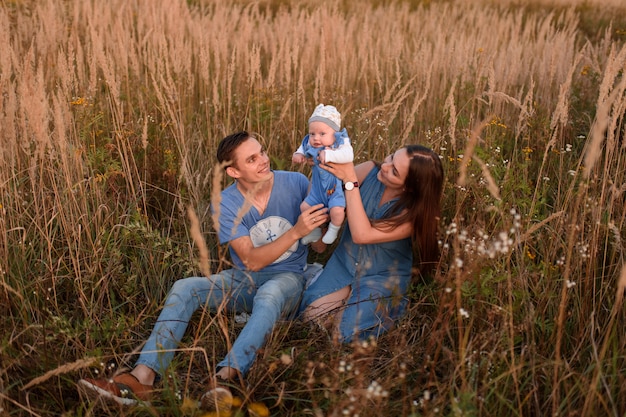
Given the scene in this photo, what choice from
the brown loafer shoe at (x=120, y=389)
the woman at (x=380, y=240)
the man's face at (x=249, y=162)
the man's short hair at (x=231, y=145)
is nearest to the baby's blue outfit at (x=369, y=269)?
the woman at (x=380, y=240)

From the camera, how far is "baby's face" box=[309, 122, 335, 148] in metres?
2.56

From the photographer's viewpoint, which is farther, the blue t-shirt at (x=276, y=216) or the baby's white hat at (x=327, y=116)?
the blue t-shirt at (x=276, y=216)

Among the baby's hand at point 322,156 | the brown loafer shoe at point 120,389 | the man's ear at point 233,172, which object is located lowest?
the brown loafer shoe at point 120,389

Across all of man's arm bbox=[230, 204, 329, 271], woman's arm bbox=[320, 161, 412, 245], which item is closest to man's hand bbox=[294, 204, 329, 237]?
man's arm bbox=[230, 204, 329, 271]

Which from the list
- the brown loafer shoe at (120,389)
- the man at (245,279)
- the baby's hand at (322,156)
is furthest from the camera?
the baby's hand at (322,156)

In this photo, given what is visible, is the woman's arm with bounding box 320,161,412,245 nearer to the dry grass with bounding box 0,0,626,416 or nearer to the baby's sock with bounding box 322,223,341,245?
the baby's sock with bounding box 322,223,341,245

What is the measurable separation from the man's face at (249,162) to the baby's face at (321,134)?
302mm

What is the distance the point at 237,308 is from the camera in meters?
2.81

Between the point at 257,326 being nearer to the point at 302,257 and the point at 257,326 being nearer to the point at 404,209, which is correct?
the point at 302,257

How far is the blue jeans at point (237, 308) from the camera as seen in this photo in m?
2.29

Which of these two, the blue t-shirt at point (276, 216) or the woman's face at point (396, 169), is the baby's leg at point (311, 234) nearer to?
the blue t-shirt at point (276, 216)

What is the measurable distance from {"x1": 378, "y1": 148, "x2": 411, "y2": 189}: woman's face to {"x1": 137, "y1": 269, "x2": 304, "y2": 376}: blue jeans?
2.16ft

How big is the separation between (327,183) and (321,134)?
0.72ft

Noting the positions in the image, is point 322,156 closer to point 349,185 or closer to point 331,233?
point 349,185
